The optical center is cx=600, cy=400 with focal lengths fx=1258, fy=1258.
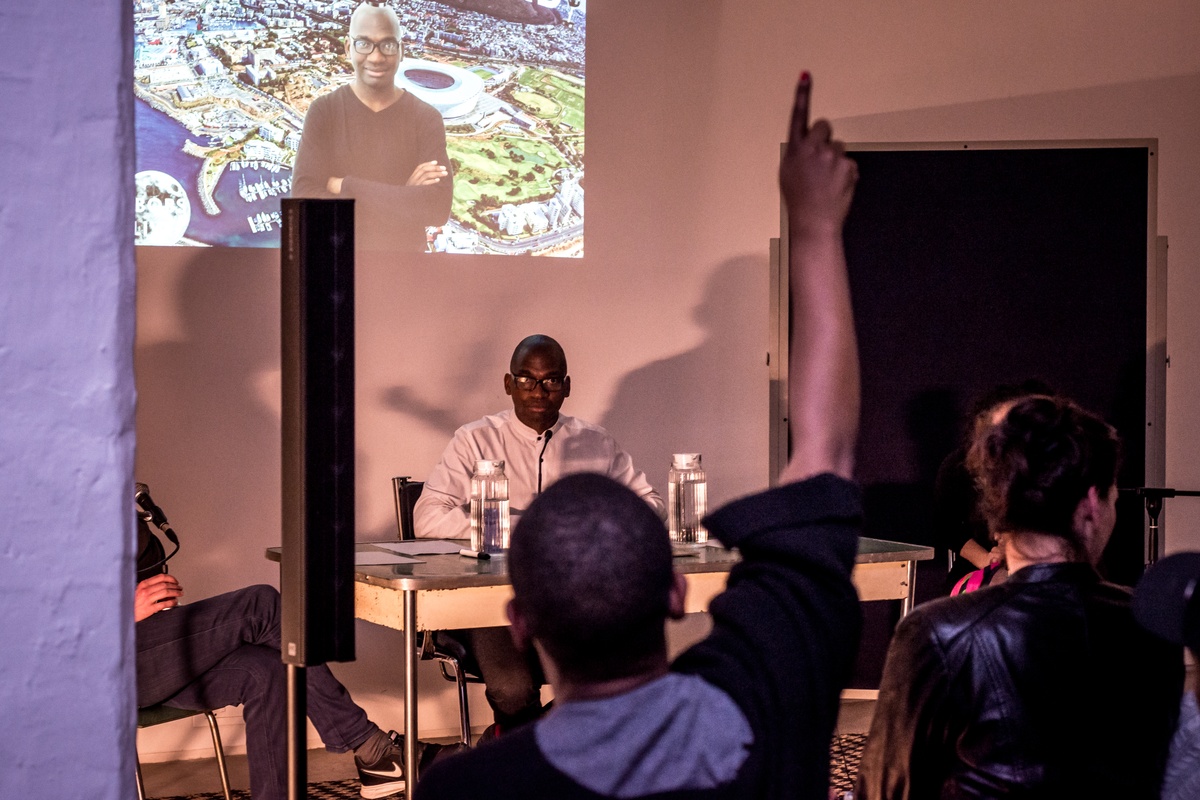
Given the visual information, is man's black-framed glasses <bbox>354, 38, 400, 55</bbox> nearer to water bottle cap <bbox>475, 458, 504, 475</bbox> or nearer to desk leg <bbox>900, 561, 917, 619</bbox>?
water bottle cap <bbox>475, 458, 504, 475</bbox>

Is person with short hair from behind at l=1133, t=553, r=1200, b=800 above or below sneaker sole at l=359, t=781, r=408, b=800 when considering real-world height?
above

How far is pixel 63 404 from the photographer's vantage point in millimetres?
1164

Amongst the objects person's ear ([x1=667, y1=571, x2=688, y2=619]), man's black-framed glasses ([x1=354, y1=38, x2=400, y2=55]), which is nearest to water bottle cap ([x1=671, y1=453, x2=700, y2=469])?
man's black-framed glasses ([x1=354, y1=38, x2=400, y2=55])

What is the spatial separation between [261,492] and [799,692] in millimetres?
3979

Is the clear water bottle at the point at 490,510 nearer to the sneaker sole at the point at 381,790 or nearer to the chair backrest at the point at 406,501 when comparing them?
the chair backrest at the point at 406,501

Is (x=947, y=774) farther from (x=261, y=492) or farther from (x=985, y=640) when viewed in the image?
(x=261, y=492)

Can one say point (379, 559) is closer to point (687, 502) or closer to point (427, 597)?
point (427, 597)

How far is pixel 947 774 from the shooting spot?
1.60 m

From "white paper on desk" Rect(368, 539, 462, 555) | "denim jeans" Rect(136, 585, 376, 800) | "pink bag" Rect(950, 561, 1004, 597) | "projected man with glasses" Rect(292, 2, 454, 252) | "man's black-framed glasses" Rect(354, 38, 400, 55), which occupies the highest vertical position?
"man's black-framed glasses" Rect(354, 38, 400, 55)

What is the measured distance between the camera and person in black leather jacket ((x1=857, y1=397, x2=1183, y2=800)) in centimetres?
156

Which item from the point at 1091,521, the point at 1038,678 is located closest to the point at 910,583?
the point at 1091,521

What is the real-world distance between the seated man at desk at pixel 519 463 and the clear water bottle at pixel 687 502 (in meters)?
0.13

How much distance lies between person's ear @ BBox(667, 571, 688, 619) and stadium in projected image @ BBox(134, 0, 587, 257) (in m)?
3.92

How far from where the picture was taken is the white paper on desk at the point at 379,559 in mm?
3313
